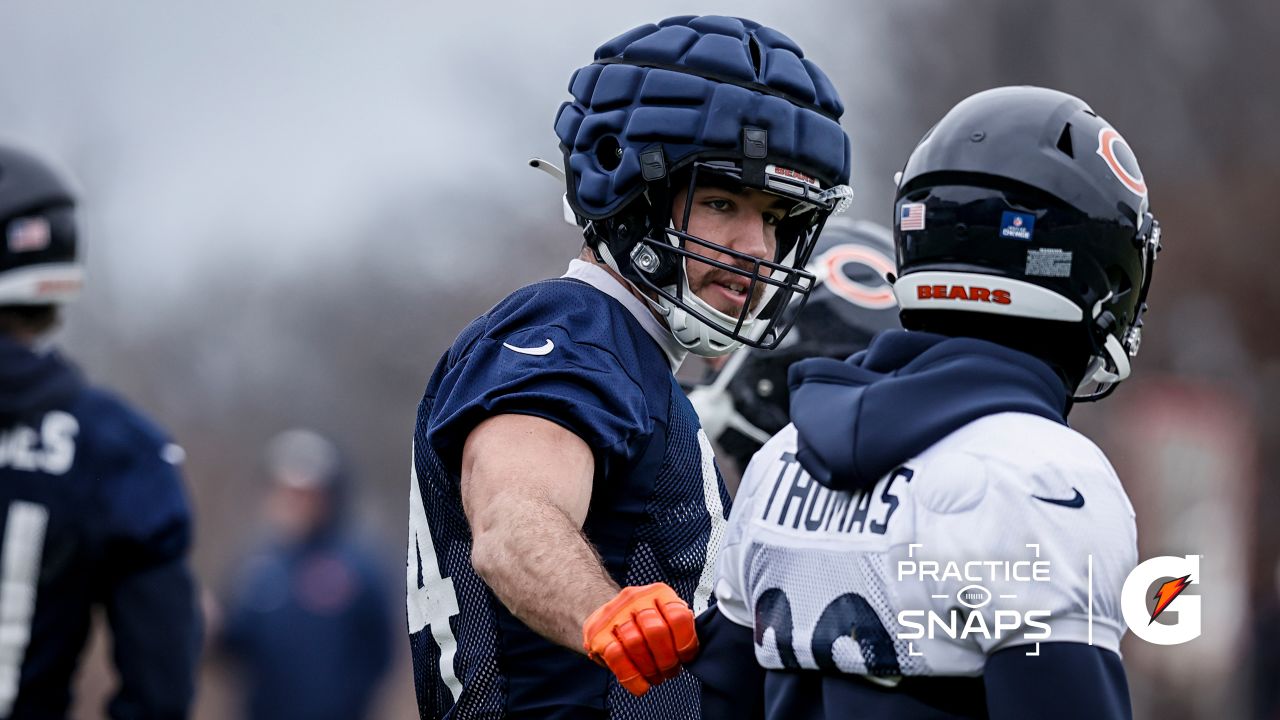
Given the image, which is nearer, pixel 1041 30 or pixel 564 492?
pixel 564 492

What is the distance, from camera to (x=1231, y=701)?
1231cm

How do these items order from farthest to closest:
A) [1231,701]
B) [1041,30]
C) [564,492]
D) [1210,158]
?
[1041,30], [1210,158], [1231,701], [564,492]

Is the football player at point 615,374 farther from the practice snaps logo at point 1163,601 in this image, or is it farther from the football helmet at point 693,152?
the practice snaps logo at point 1163,601

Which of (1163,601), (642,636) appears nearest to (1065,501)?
(1163,601)

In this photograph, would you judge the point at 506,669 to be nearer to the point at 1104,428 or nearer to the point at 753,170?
the point at 753,170

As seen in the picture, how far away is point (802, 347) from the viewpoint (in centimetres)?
431

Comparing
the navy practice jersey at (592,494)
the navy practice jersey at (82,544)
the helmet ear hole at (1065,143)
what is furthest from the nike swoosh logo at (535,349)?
the navy practice jersey at (82,544)

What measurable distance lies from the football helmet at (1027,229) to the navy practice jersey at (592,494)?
0.60 m

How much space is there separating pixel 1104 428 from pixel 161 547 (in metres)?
10.4

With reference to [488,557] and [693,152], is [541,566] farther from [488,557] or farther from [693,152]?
[693,152]

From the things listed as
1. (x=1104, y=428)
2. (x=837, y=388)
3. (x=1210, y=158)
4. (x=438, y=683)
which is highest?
(x=837, y=388)

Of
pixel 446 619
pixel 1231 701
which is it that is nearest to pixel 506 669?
pixel 446 619

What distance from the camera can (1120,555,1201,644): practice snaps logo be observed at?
2.46 meters

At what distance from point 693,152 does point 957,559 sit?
51.9 inches
